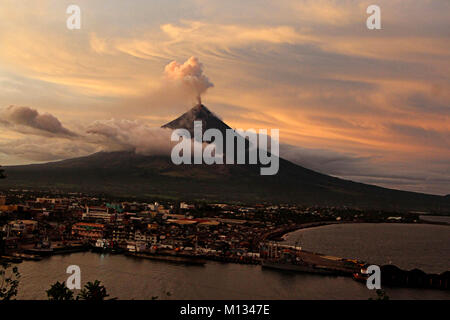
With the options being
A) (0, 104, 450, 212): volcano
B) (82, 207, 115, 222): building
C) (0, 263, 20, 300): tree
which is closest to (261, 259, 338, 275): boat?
(0, 263, 20, 300): tree

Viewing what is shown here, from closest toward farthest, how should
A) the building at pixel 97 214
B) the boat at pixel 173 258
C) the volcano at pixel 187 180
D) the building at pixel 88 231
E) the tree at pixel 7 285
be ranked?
the tree at pixel 7 285 < the boat at pixel 173 258 < the building at pixel 88 231 < the building at pixel 97 214 < the volcano at pixel 187 180

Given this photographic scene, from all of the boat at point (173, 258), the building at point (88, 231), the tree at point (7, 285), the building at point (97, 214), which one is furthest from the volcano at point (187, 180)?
the tree at point (7, 285)

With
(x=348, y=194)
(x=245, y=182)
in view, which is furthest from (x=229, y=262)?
(x=348, y=194)

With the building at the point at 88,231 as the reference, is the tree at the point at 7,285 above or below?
above

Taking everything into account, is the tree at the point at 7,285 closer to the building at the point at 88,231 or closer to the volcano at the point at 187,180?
the building at the point at 88,231

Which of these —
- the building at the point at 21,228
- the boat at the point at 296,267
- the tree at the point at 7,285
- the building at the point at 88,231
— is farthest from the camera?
the building at the point at 88,231
